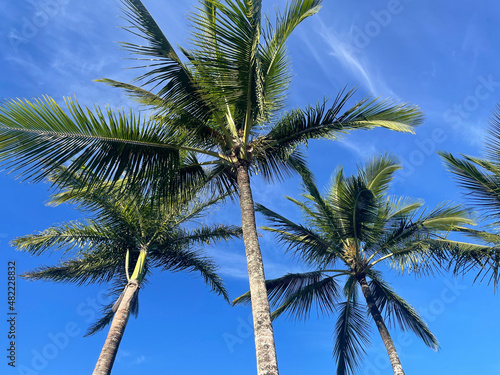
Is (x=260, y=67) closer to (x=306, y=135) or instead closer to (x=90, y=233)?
(x=306, y=135)

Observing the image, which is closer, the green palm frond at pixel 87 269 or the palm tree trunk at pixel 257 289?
the palm tree trunk at pixel 257 289

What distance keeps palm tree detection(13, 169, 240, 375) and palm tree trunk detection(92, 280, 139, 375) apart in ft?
0.11

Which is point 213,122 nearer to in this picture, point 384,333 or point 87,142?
point 87,142

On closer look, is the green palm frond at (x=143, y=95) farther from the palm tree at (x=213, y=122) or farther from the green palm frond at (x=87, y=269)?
the green palm frond at (x=87, y=269)

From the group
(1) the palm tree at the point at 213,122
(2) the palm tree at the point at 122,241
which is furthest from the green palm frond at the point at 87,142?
(2) the palm tree at the point at 122,241

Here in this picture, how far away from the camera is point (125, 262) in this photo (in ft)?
43.2

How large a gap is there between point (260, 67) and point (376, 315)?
906cm

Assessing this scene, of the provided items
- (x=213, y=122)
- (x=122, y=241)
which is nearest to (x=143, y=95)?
(x=213, y=122)

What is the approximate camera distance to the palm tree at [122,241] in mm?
12203

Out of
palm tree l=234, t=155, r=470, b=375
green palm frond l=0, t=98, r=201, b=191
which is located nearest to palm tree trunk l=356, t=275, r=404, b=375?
palm tree l=234, t=155, r=470, b=375

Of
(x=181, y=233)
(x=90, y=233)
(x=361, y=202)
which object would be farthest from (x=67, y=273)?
(x=361, y=202)

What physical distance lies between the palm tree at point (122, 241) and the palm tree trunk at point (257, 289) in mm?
4844

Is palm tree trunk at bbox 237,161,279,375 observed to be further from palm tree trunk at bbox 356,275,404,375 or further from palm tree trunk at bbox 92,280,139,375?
palm tree trunk at bbox 356,275,404,375

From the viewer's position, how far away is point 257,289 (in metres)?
6.16
